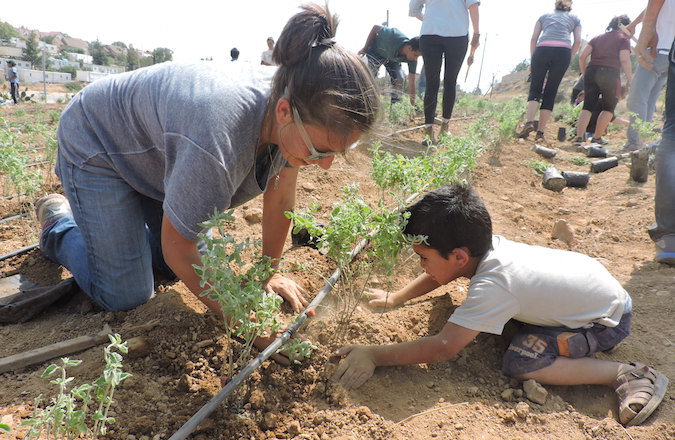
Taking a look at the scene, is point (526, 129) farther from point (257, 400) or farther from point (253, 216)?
point (257, 400)

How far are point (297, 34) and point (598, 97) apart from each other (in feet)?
23.6

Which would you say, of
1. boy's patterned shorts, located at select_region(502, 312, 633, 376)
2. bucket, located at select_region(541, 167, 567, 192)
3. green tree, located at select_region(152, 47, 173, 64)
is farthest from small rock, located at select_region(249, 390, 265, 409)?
green tree, located at select_region(152, 47, 173, 64)

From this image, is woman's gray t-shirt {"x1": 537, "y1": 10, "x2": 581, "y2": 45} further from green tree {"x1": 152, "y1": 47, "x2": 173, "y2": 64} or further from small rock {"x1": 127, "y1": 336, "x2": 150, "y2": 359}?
green tree {"x1": 152, "y1": 47, "x2": 173, "y2": 64}

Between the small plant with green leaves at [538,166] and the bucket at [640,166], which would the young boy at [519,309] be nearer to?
the bucket at [640,166]

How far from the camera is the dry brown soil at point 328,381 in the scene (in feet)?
5.16

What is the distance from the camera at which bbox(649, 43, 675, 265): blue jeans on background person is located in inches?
111

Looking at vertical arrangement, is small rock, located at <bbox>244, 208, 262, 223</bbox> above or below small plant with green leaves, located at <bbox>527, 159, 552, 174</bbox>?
below

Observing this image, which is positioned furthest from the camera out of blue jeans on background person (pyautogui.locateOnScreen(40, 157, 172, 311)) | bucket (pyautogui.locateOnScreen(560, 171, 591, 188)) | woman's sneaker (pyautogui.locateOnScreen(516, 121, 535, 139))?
woman's sneaker (pyautogui.locateOnScreen(516, 121, 535, 139))

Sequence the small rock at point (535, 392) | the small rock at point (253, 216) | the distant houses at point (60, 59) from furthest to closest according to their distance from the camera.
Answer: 1. the distant houses at point (60, 59)
2. the small rock at point (253, 216)
3. the small rock at point (535, 392)

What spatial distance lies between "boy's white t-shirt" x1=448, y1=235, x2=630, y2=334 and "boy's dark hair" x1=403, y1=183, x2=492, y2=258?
11 cm

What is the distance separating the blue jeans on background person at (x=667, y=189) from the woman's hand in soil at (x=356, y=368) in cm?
215

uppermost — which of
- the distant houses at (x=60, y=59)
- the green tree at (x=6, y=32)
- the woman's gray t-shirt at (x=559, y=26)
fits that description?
the green tree at (x=6, y=32)

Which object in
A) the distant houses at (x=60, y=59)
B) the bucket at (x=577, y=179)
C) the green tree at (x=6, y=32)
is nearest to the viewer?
the bucket at (x=577, y=179)

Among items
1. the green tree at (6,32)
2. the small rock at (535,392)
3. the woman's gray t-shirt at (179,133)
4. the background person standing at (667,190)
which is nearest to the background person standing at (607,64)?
the background person standing at (667,190)
